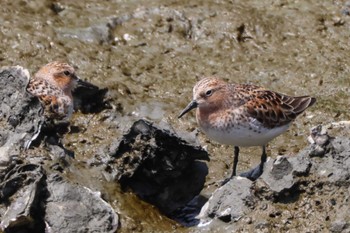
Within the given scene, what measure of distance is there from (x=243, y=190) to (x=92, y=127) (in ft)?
8.03

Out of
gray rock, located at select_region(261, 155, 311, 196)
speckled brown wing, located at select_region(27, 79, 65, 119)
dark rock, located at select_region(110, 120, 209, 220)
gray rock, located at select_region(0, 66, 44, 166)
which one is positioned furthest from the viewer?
speckled brown wing, located at select_region(27, 79, 65, 119)

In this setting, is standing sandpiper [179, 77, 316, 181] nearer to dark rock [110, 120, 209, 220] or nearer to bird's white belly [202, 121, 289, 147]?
bird's white belly [202, 121, 289, 147]

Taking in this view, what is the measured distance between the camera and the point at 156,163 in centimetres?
839

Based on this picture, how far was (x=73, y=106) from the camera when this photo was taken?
10.0 m

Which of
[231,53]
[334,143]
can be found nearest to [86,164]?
[334,143]

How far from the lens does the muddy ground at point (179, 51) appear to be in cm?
992

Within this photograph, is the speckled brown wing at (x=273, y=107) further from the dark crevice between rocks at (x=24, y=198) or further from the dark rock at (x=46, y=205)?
the dark crevice between rocks at (x=24, y=198)

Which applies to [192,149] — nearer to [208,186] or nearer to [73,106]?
[208,186]

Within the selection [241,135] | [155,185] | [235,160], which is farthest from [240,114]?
[155,185]

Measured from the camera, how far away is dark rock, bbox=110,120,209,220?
27.4 ft

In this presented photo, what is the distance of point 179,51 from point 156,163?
10.0 feet

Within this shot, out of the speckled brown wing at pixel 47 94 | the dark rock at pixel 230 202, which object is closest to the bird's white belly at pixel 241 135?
the dark rock at pixel 230 202

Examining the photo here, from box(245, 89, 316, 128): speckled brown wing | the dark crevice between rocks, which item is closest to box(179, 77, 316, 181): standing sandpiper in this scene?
box(245, 89, 316, 128): speckled brown wing

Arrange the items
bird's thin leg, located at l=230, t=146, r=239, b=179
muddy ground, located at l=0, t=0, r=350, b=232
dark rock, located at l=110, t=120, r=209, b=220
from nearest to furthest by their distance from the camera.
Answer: dark rock, located at l=110, t=120, r=209, b=220
bird's thin leg, located at l=230, t=146, r=239, b=179
muddy ground, located at l=0, t=0, r=350, b=232
